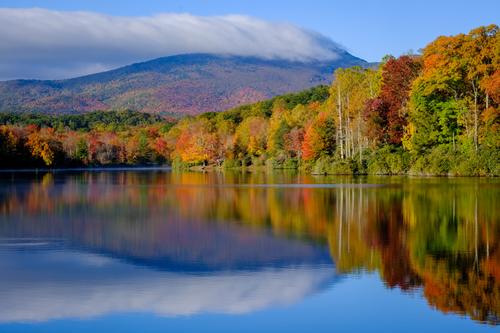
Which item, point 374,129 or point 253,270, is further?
point 374,129

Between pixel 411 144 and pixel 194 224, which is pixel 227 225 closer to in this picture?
pixel 194 224

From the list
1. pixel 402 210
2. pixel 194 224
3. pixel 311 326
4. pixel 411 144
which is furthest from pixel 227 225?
pixel 411 144

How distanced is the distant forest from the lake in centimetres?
2466

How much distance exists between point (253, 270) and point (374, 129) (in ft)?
144

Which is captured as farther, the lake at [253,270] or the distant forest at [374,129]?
the distant forest at [374,129]

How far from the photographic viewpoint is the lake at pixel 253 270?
31.3 feet

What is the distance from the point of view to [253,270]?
42.1 feet

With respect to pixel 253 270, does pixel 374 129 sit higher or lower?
higher

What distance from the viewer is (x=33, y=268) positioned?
13031mm

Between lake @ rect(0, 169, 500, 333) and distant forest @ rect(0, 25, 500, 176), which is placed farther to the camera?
distant forest @ rect(0, 25, 500, 176)

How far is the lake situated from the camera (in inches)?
376

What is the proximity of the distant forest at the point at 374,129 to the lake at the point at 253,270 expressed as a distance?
24.7 metres

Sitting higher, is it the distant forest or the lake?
the distant forest

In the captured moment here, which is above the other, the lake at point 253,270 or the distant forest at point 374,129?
the distant forest at point 374,129
